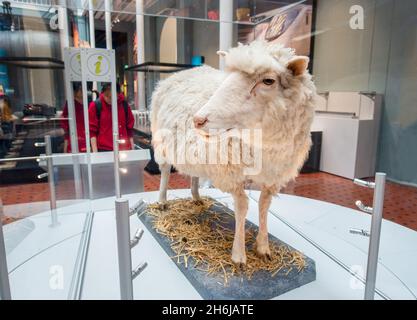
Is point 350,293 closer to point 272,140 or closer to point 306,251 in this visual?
point 306,251

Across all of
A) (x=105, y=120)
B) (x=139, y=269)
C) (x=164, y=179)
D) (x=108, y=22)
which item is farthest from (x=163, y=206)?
(x=108, y=22)

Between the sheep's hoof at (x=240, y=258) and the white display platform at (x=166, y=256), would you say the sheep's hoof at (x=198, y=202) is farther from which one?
the sheep's hoof at (x=240, y=258)

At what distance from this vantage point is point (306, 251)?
1604 mm

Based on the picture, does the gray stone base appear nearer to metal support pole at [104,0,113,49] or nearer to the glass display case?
the glass display case

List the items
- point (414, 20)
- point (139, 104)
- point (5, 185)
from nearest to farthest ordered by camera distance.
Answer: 1. point (5, 185)
2. point (414, 20)
3. point (139, 104)

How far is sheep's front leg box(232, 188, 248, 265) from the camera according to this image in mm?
1273

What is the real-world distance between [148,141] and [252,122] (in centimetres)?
168

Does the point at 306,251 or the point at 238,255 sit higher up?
the point at 238,255

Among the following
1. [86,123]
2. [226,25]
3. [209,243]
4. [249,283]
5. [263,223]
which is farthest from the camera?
[226,25]

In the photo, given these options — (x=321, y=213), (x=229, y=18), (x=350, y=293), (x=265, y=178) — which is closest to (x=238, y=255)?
(x=265, y=178)

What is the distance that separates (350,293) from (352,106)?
1559 millimetres

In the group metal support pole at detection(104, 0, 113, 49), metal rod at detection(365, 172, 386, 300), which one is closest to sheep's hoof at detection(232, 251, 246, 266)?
metal rod at detection(365, 172, 386, 300)

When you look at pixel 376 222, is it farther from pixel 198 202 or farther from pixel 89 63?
pixel 89 63

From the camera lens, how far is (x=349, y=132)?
233 cm
